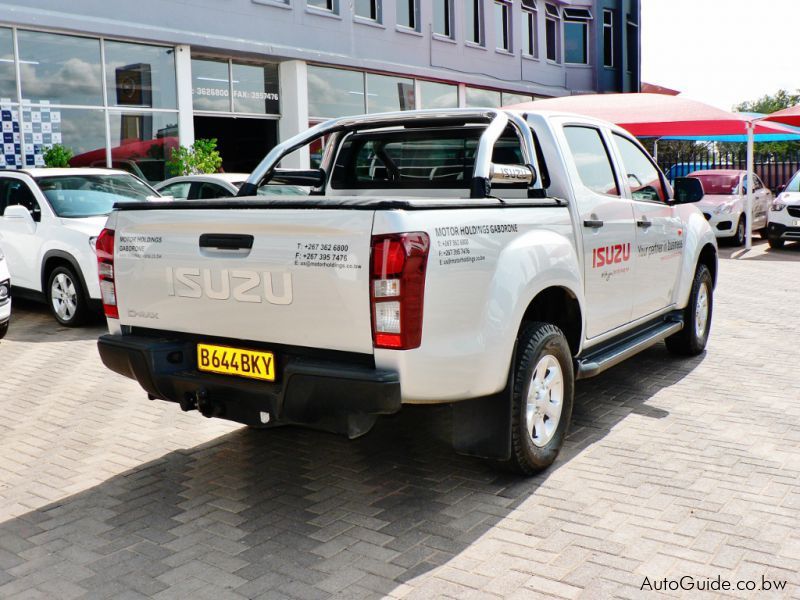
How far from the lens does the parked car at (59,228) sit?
30.7 feet

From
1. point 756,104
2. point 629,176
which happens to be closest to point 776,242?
point 629,176

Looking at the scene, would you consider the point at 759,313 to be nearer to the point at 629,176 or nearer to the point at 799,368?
the point at 799,368

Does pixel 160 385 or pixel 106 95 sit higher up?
pixel 106 95

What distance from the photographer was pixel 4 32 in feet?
47.6

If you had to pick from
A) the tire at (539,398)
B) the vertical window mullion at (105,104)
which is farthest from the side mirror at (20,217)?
the tire at (539,398)

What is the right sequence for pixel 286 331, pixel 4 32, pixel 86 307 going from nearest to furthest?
1. pixel 286 331
2. pixel 86 307
3. pixel 4 32

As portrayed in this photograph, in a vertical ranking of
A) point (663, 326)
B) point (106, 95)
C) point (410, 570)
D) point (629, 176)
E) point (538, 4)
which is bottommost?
point (410, 570)

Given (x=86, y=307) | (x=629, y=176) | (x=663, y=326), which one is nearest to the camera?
(x=629, y=176)

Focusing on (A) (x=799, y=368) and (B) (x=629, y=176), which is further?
(A) (x=799, y=368)

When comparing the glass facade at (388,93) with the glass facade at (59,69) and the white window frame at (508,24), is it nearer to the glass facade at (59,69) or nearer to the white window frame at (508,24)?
the white window frame at (508,24)

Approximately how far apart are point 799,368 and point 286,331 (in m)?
4.93

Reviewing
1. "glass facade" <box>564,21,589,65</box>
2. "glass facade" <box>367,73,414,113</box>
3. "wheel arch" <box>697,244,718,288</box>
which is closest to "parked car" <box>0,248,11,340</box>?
"wheel arch" <box>697,244,718,288</box>

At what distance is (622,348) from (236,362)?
2.62 meters

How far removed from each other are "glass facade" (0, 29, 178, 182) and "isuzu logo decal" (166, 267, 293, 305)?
1201cm
